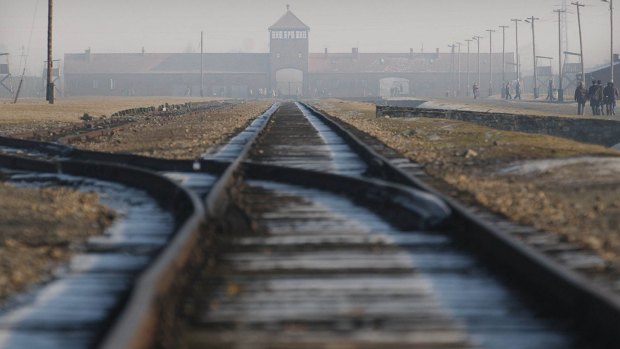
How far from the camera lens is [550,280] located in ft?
14.5

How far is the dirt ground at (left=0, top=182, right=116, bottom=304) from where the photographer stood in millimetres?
5320

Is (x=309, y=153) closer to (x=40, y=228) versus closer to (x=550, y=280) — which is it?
(x=40, y=228)

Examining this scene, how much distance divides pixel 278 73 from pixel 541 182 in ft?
433

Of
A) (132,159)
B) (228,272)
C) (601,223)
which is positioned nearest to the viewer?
(228,272)

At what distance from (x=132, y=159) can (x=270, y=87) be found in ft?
411

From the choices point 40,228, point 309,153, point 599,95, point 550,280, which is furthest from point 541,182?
point 599,95

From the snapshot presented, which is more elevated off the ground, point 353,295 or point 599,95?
point 599,95

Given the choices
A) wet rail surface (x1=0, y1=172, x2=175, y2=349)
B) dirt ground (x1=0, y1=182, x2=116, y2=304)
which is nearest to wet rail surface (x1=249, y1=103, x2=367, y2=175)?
dirt ground (x1=0, y1=182, x2=116, y2=304)

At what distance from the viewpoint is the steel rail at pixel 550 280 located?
3746mm

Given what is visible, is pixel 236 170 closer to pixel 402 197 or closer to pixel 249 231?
pixel 402 197

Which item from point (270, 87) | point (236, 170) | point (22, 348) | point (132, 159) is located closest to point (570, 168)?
point (236, 170)

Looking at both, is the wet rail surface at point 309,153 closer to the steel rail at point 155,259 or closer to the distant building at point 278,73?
the steel rail at point 155,259

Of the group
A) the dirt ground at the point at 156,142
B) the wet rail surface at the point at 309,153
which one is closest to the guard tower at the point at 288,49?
the dirt ground at the point at 156,142

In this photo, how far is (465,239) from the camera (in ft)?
20.1
